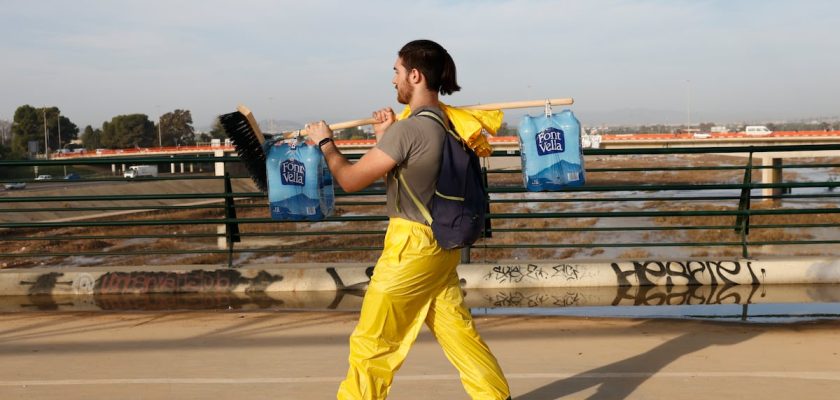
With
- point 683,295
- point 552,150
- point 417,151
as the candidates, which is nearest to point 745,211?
point 683,295

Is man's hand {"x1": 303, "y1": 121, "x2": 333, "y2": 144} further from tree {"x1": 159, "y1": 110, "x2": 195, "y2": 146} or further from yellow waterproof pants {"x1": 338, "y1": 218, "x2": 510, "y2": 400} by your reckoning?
tree {"x1": 159, "y1": 110, "x2": 195, "y2": 146}

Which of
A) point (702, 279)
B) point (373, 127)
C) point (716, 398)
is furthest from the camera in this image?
point (702, 279)

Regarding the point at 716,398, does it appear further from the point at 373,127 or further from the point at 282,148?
the point at 282,148

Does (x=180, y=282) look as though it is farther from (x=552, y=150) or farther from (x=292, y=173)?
(x=552, y=150)

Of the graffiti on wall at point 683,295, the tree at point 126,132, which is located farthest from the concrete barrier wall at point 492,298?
the tree at point 126,132

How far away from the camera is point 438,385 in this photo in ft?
16.9

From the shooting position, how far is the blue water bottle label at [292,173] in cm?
527

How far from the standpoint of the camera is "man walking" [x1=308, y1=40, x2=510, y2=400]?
3.88 meters

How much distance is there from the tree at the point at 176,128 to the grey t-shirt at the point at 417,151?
5789 inches

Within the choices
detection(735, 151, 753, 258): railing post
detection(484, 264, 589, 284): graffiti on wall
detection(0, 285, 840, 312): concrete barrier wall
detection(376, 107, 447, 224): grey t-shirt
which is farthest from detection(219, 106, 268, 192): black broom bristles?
detection(735, 151, 753, 258): railing post

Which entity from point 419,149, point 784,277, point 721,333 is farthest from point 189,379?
point 784,277

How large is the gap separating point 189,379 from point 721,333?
379cm

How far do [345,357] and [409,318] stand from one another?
2023 millimetres

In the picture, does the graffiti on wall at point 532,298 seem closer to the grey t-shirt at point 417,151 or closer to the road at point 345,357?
the road at point 345,357
